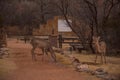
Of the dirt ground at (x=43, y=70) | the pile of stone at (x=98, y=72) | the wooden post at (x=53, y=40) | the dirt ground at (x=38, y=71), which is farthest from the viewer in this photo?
the wooden post at (x=53, y=40)

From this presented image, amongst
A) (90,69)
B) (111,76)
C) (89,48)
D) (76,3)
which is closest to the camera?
(111,76)

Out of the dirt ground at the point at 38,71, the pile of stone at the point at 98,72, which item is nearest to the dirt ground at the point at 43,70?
the dirt ground at the point at 38,71

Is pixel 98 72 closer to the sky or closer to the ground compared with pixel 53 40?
closer to the ground

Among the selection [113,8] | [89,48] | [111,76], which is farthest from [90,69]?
[113,8]

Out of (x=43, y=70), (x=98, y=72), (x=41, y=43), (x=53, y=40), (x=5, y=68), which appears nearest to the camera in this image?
(x=98, y=72)

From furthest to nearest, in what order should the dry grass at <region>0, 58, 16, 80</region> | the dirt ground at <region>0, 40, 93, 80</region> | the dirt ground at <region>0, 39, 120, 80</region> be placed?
1. the dry grass at <region>0, 58, 16, 80</region>
2. the dirt ground at <region>0, 39, 120, 80</region>
3. the dirt ground at <region>0, 40, 93, 80</region>

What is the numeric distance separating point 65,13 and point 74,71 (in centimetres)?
1255

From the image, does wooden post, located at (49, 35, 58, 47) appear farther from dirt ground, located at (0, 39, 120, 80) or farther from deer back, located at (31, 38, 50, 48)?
dirt ground, located at (0, 39, 120, 80)

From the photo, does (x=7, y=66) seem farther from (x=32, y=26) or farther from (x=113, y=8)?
(x=32, y=26)

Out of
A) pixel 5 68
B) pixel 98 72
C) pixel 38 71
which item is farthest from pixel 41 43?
pixel 98 72

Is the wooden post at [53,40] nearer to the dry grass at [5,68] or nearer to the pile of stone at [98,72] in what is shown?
the dry grass at [5,68]

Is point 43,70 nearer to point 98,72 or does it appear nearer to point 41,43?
point 98,72

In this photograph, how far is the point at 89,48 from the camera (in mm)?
27750

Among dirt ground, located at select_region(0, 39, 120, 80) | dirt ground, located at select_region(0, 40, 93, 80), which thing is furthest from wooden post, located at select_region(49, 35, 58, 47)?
dirt ground, located at select_region(0, 40, 93, 80)
